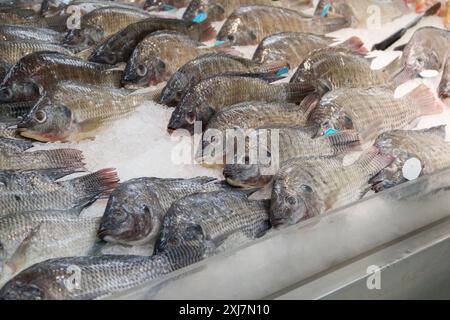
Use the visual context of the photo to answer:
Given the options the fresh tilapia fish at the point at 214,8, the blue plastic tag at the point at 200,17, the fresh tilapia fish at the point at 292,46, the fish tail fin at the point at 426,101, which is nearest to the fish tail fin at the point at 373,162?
the fish tail fin at the point at 426,101

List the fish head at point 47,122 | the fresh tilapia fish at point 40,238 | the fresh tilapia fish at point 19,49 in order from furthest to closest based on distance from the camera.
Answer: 1. the fresh tilapia fish at point 19,49
2. the fish head at point 47,122
3. the fresh tilapia fish at point 40,238

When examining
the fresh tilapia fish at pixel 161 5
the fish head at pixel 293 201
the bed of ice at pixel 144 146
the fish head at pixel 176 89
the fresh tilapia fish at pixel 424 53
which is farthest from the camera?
the fresh tilapia fish at pixel 161 5

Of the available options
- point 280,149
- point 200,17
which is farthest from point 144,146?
point 200,17

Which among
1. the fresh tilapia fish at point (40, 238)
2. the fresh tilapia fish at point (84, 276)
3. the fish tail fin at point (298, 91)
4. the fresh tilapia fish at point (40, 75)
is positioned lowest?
the fresh tilapia fish at point (40, 238)

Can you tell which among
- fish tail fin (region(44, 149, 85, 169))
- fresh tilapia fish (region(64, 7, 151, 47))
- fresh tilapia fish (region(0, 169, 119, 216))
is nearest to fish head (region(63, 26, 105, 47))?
fresh tilapia fish (region(64, 7, 151, 47))

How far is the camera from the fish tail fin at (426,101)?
2.67 metres

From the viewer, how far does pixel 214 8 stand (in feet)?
12.8

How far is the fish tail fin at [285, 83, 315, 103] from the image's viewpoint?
273cm

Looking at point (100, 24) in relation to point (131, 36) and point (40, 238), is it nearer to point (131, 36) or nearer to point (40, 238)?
point (131, 36)

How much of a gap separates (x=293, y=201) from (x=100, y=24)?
212 centimetres

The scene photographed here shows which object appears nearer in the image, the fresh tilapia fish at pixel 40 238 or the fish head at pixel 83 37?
the fresh tilapia fish at pixel 40 238

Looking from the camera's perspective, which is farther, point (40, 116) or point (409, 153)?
point (40, 116)

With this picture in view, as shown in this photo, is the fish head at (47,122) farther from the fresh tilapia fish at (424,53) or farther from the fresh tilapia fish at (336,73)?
the fresh tilapia fish at (424,53)
